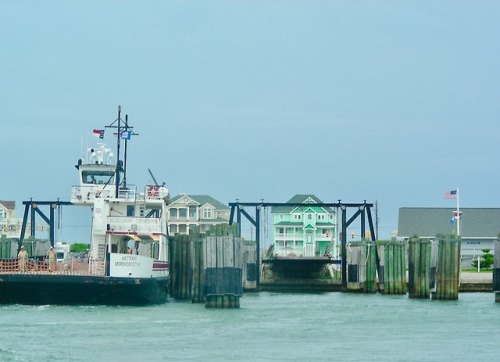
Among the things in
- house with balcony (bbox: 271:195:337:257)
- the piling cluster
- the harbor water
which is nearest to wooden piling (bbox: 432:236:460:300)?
the harbor water

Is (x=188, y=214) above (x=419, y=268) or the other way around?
above

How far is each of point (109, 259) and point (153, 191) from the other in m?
5.92

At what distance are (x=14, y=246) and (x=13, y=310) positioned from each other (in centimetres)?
1260

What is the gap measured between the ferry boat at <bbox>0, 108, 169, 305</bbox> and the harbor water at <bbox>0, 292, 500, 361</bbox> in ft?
1.97

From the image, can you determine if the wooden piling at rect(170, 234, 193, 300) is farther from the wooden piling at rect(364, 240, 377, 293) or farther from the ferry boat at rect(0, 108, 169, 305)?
the wooden piling at rect(364, 240, 377, 293)

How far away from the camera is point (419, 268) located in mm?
61719

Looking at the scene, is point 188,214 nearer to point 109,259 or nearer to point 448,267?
point 448,267

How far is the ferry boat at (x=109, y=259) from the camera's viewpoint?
49.7 m

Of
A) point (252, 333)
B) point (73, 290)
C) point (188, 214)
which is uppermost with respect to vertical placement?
point (188, 214)

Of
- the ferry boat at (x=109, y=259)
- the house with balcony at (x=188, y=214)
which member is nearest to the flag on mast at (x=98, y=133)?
the ferry boat at (x=109, y=259)

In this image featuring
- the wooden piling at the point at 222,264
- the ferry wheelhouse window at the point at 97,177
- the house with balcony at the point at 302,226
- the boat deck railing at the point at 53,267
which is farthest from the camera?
the house with balcony at the point at 302,226

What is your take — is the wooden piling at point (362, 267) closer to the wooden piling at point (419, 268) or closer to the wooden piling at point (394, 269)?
the wooden piling at point (394, 269)

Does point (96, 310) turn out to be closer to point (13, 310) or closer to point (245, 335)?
point (13, 310)

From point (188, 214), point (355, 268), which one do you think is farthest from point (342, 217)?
point (188, 214)
